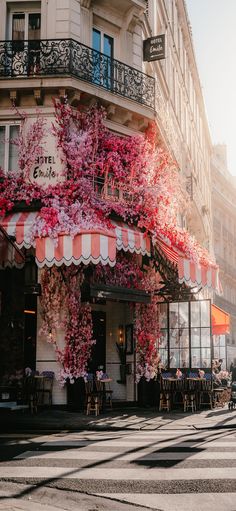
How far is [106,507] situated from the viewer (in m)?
5.80

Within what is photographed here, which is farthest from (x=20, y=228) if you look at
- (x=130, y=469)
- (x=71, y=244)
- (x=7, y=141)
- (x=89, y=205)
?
(x=130, y=469)

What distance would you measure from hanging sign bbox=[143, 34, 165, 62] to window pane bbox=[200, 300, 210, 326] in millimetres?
7460

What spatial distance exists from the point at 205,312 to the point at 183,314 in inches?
26.7

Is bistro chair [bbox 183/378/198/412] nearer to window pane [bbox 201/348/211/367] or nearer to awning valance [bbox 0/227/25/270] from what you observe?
window pane [bbox 201/348/211/367]

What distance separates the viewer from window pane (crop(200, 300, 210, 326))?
1764 centimetres

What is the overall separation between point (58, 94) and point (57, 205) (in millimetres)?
3270

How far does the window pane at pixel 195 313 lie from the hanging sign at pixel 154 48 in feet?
24.5

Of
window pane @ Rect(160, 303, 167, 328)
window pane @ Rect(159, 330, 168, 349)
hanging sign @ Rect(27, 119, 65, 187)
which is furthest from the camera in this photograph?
window pane @ Rect(160, 303, 167, 328)

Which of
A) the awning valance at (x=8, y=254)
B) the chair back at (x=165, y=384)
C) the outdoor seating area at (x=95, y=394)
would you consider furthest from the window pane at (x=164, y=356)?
the awning valance at (x=8, y=254)

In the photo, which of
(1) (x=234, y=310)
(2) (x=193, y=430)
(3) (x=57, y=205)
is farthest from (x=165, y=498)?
(1) (x=234, y=310)

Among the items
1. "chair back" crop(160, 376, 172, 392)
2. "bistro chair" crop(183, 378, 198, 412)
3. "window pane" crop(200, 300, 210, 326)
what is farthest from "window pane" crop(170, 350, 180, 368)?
"chair back" crop(160, 376, 172, 392)

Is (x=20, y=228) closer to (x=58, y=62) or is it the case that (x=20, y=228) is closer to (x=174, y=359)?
(x=58, y=62)

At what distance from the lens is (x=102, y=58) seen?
16719 millimetres

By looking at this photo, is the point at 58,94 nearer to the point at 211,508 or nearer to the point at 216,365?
the point at 216,365
